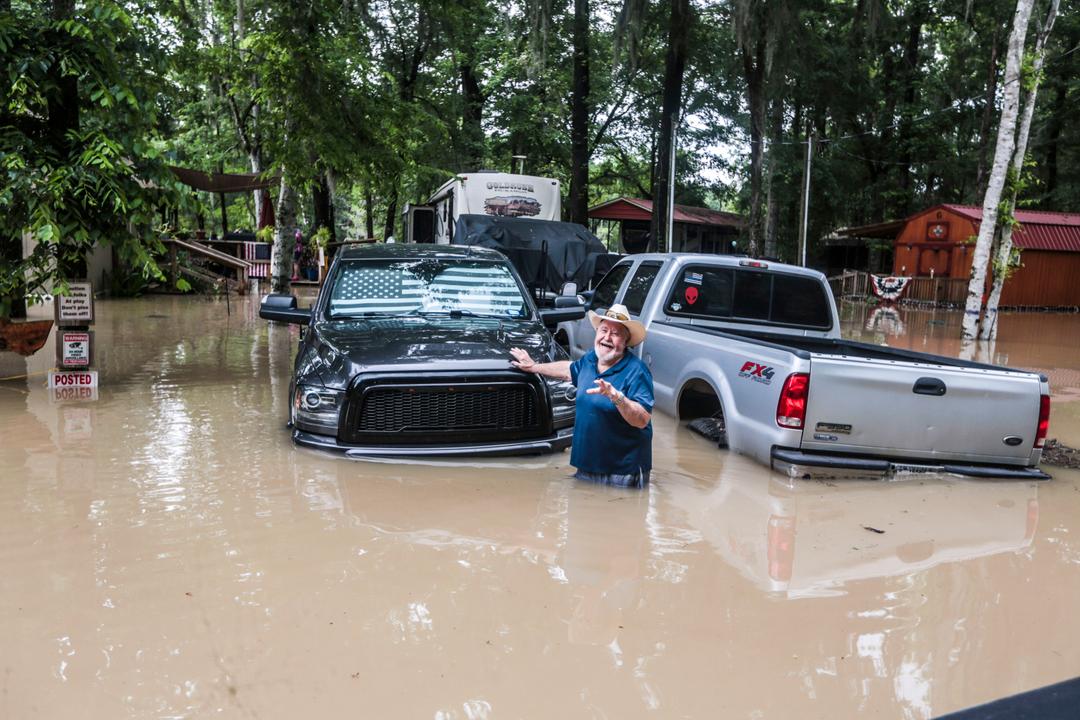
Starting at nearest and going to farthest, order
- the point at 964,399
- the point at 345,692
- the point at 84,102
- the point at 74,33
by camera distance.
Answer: the point at 345,692
the point at 964,399
the point at 74,33
the point at 84,102

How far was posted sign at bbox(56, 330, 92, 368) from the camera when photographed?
980 cm

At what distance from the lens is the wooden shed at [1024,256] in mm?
30734

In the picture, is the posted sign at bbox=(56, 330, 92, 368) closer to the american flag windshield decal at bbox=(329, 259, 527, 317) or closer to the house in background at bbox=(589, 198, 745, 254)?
the american flag windshield decal at bbox=(329, 259, 527, 317)

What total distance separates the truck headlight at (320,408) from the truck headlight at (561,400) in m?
1.50

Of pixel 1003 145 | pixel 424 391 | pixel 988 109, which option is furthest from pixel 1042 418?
pixel 988 109

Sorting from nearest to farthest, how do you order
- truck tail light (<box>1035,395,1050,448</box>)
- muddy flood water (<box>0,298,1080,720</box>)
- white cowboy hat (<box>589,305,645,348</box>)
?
muddy flood water (<box>0,298,1080,720</box>)
white cowboy hat (<box>589,305,645,348</box>)
truck tail light (<box>1035,395,1050,448</box>)

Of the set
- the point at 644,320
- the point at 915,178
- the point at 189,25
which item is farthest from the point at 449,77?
the point at 644,320

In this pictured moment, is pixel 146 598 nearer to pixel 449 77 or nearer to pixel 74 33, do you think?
pixel 74 33

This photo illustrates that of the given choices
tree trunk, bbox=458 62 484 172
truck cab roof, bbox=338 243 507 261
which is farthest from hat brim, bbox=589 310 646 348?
tree trunk, bbox=458 62 484 172

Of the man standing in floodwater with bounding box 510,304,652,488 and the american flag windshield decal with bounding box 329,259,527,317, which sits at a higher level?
the american flag windshield decal with bounding box 329,259,527,317

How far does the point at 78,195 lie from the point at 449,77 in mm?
28087

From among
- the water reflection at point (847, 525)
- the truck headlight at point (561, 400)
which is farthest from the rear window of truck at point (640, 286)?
the water reflection at point (847, 525)

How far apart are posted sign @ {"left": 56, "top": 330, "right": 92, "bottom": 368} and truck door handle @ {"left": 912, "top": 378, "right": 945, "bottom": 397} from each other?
27.3 feet

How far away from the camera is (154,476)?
6492mm
